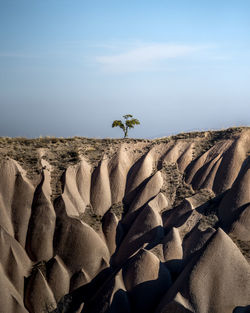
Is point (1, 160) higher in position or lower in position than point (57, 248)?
higher

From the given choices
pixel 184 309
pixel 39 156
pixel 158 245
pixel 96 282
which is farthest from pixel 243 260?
pixel 39 156

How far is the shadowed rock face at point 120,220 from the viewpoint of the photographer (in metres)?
25.5

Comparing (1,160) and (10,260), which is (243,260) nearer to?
(10,260)

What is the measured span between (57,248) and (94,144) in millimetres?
11421

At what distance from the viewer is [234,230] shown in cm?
2719

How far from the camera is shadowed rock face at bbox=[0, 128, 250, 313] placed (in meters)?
25.5

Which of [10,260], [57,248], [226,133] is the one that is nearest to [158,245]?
[57,248]

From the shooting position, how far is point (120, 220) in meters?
35.7

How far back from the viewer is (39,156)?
37406mm

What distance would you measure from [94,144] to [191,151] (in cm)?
957

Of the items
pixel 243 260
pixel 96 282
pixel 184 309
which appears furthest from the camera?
pixel 96 282

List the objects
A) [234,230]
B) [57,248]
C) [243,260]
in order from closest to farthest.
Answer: [243,260] < [234,230] < [57,248]

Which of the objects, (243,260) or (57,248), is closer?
(243,260)

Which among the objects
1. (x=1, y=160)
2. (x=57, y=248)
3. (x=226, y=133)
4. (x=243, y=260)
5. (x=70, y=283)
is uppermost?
(x=226, y=133)
